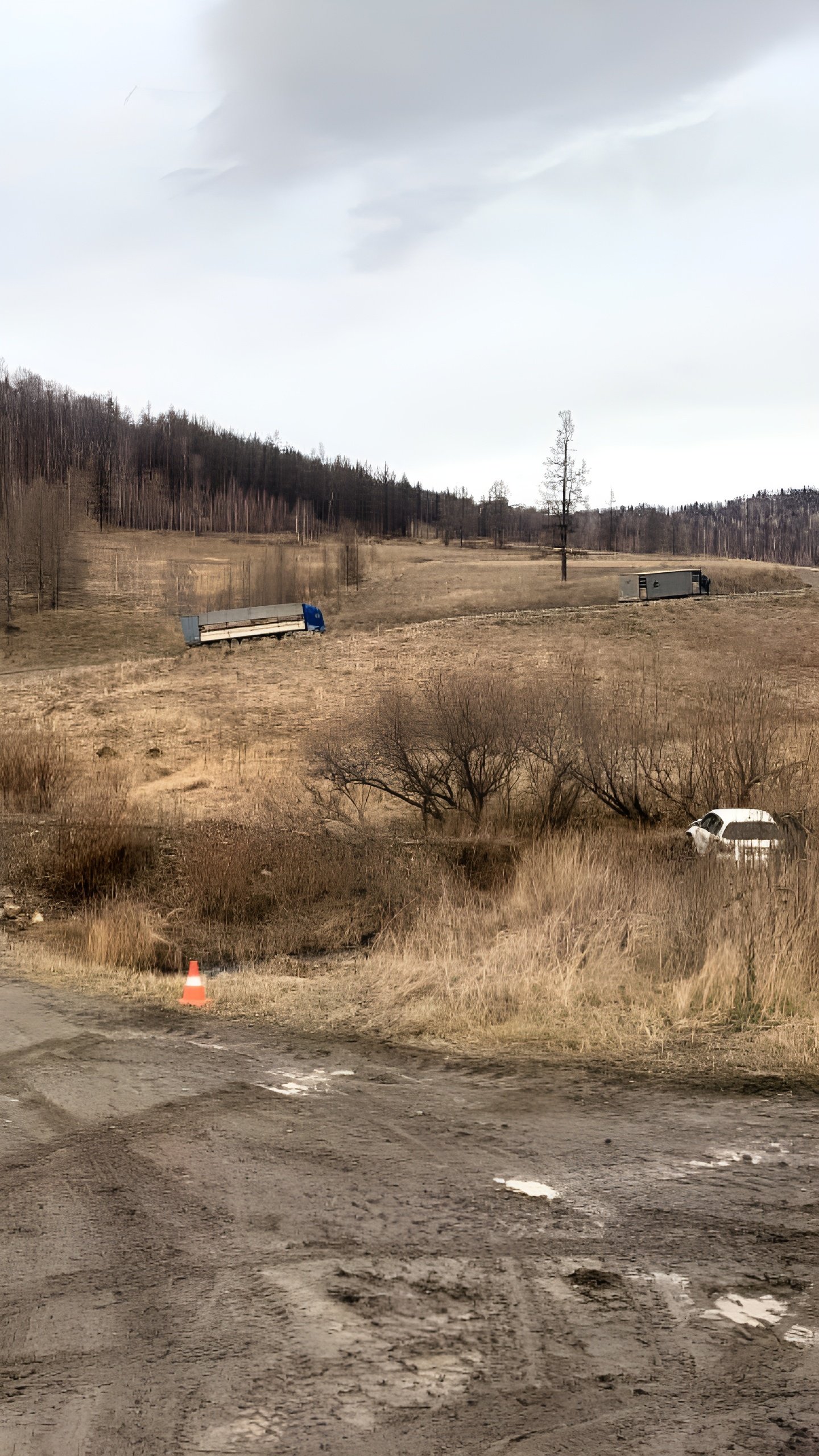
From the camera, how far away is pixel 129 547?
106188 millimetres

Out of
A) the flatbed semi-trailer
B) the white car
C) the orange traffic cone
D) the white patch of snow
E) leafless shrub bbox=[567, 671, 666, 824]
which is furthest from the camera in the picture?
the flatbed semi-trailer

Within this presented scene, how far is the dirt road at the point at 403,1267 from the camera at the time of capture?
4.03m

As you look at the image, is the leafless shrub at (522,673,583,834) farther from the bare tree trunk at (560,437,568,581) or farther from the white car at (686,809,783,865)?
the bare tree trunk at (560,437,568,581)

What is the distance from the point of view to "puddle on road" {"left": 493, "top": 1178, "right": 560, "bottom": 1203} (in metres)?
6.00

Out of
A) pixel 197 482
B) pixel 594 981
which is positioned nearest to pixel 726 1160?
pixel 594 981

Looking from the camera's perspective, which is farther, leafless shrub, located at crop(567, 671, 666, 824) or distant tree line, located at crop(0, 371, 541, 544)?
distant tree line, located at crop(0, 371, 541, 544)

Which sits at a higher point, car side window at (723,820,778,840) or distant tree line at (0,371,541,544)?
distant tree line at (0,371,541,544)

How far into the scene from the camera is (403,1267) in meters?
5.16

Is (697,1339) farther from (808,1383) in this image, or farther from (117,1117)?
(117,1117)

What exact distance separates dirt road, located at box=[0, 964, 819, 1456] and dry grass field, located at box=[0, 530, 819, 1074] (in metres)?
1.77

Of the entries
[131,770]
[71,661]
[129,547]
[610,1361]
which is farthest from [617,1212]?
[129,547]

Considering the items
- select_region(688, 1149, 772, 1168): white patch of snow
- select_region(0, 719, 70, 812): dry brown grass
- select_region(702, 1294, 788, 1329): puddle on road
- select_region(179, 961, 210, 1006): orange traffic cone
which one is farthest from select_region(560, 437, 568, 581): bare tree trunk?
select_region(702, 1294, 788, 1329): puddle on road

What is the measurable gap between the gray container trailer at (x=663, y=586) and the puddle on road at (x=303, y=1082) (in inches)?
2038

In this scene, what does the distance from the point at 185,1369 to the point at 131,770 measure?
27.2m
